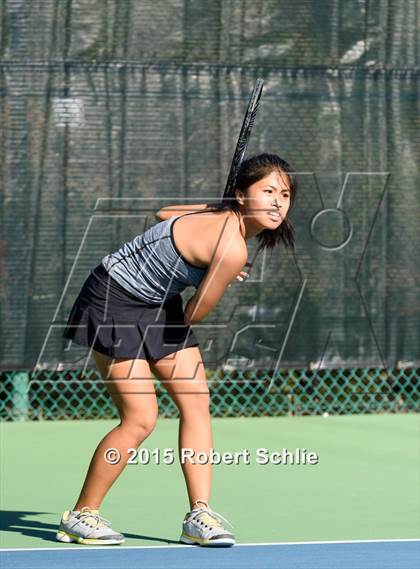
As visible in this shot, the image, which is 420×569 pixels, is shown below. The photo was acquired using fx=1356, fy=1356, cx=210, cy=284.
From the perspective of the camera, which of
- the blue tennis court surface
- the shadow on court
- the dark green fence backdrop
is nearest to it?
the blue tennis court surface

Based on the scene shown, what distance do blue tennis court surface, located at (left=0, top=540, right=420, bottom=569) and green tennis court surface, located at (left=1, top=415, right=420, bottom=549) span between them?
133 mm

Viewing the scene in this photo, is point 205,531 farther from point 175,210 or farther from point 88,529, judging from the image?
point 175,210

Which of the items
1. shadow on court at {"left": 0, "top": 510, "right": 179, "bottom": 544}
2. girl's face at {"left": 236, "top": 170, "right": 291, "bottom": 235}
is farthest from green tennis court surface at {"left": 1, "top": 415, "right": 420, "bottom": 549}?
girl's face at {"left": 236, "top": 170, "right": 291, "bottom": 235}

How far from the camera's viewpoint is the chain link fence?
7.91 m

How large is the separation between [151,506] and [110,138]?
275 cm

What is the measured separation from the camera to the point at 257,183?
4.59 meters

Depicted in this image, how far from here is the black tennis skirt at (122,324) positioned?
180 inches

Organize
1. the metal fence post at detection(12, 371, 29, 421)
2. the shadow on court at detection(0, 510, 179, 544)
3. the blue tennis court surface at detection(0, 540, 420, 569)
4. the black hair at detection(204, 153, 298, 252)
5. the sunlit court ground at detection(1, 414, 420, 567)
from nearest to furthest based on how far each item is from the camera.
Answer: the blue tennis court surface at detection(0, 540, 420, 569) < the black hair at detection(204, 153, 298, 252) < the shadow on court at detection(0, 510, 179, 544) < the sunlit court ground at detection(1, 414, 420, 567) < the metal fence post at detection(12, 371, 29, 421)

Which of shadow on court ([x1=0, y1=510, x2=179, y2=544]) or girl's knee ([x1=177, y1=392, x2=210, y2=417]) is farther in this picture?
shadow on court ([x1=0, y1=510, x2=179, y2=544])

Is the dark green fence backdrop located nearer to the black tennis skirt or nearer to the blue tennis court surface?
the black tennis skirt

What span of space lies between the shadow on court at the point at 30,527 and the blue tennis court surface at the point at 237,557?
0.65 feet

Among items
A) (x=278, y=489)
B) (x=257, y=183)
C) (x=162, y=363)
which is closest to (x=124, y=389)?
(x=162, y=363)

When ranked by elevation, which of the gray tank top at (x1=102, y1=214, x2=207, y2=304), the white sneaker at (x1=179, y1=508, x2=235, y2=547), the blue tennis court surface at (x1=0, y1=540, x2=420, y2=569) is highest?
the gray tank top at (x1=102, y1=214, x2=207, y2=304)

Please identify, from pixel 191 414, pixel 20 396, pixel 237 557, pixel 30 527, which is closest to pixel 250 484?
pixel 30 527
